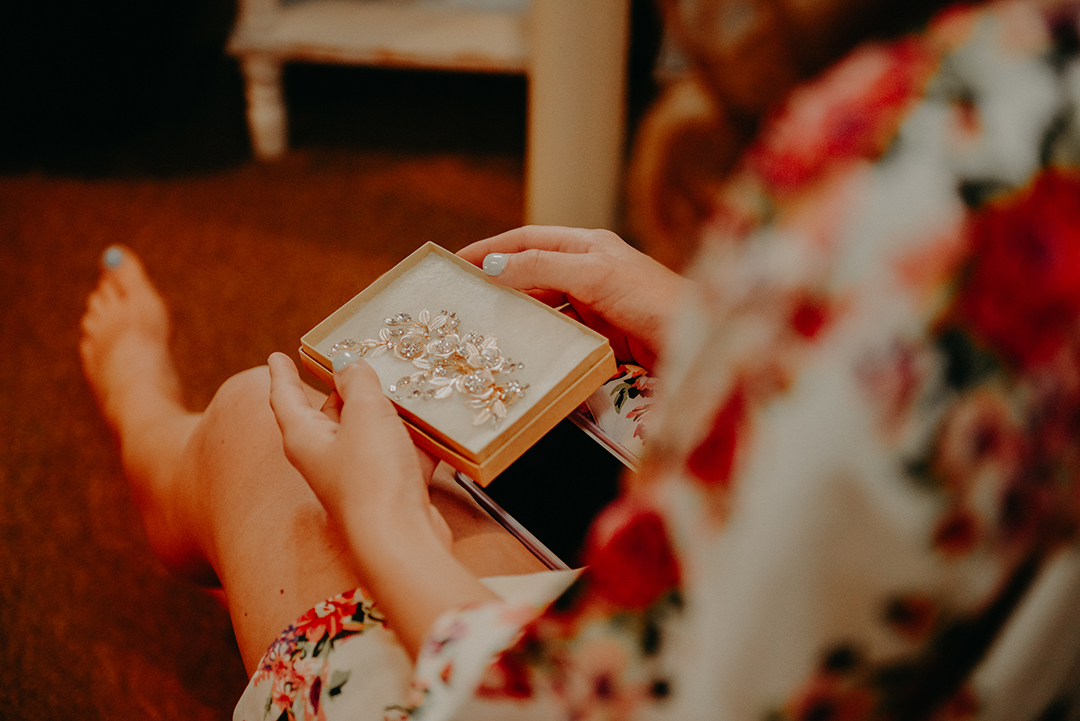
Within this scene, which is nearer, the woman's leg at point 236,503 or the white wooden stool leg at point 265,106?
the woman's leg at point 236,503

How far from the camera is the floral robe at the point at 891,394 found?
0.26 m

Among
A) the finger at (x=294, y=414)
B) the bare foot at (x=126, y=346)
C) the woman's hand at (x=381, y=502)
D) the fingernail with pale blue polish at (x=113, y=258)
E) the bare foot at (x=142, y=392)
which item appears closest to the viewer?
the woman's hand at (x=381, y=502)

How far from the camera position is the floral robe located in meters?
0.26

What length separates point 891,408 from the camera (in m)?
0.26

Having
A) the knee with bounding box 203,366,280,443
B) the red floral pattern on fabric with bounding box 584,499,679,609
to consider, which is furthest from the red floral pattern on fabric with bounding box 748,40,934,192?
the knee with bounding box 203,366,280,443

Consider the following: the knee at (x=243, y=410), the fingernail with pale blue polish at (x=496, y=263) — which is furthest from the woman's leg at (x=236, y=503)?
the fingernail with pale blue polish at (x=496, y=263)

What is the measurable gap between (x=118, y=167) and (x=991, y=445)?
1.80 metres

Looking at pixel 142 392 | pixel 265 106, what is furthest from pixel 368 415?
pixel 265 106

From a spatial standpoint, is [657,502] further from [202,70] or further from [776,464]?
[202,70]

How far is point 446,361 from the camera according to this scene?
2.17 feet

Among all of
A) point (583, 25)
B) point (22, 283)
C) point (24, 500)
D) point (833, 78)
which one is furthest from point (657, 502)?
point (22, 283)

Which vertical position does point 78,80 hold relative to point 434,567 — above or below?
above

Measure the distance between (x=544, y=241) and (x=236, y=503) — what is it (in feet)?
1.31

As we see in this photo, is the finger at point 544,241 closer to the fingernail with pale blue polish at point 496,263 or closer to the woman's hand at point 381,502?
the fingernail with pale blue polish at point 496,263
